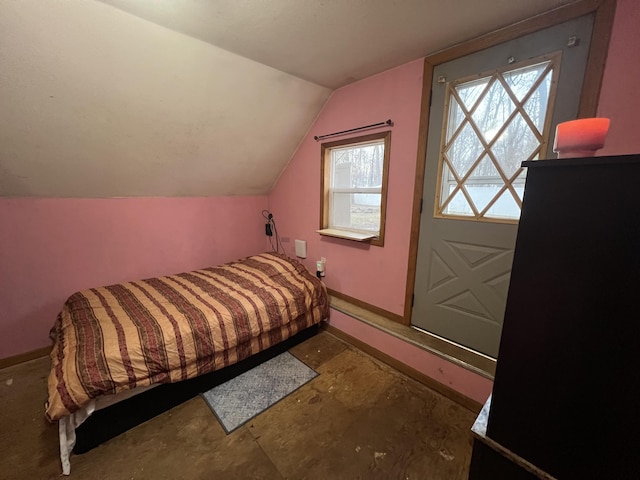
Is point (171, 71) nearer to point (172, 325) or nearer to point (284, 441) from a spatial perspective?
point (172, 325)

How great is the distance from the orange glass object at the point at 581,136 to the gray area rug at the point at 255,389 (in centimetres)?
195

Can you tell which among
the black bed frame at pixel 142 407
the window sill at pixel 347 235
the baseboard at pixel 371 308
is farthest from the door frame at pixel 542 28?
the black bed frame at pixel 142 407

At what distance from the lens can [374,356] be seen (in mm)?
2240

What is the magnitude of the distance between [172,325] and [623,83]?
2717 millimetres

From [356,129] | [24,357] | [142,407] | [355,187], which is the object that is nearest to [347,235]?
[355,187]

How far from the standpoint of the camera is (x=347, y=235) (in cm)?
244

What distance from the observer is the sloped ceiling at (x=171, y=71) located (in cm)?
136

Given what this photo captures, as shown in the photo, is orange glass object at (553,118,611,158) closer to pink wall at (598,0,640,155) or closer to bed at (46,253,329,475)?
pink wall at (598,0,640,155)

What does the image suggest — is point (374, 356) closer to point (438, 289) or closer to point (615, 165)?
point (438, 289)

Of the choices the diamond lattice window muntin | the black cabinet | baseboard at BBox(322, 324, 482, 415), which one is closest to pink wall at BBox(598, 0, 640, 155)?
the diamond lattice window muntin

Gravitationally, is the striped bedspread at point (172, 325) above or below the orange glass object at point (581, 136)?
below

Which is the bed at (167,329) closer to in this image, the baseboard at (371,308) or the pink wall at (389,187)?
the baseboard at (371,308)

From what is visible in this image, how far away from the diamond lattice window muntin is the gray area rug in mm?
1621

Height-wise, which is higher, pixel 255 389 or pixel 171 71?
pixel 171 71
